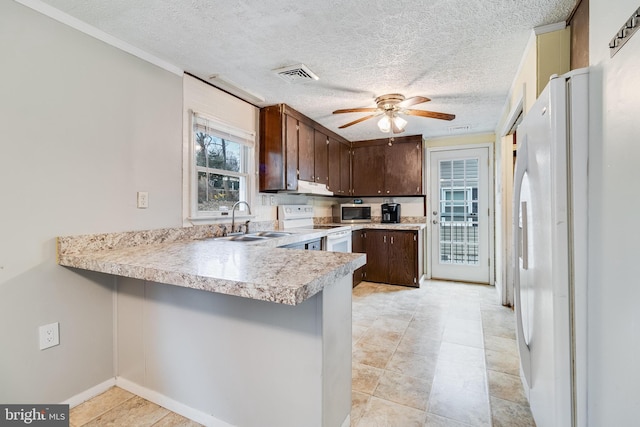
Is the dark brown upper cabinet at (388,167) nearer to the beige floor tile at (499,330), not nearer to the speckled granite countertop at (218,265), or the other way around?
the beige floor tile at (499,330)

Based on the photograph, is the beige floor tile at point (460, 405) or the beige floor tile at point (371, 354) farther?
the beige floor tile at point (371, 354)

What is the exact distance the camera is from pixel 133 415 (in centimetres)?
161

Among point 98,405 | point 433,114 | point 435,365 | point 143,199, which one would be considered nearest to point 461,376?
point 435,365

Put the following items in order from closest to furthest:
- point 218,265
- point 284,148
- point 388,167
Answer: point 218,265 < point 284,148 < point 388,167

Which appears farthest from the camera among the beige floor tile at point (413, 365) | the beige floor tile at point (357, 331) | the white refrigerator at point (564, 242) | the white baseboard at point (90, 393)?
the beige floor tile at point (357, 331)

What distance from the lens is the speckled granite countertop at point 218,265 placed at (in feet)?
3.25

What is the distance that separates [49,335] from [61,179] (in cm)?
86

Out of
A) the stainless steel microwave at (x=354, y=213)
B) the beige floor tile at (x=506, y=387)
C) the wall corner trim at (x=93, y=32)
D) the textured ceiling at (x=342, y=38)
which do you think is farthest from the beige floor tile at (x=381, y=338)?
the wall corner trim at (x=93, y=32)

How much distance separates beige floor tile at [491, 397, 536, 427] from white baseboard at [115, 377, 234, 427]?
142 centimetres

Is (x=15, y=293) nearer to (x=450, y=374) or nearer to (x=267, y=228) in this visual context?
(x=267, y=228)

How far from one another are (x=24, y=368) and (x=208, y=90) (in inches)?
87.9

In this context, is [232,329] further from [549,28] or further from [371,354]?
[549,28]

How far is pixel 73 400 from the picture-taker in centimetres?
170

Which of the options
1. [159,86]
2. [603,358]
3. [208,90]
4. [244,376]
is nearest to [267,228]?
[208,90]
